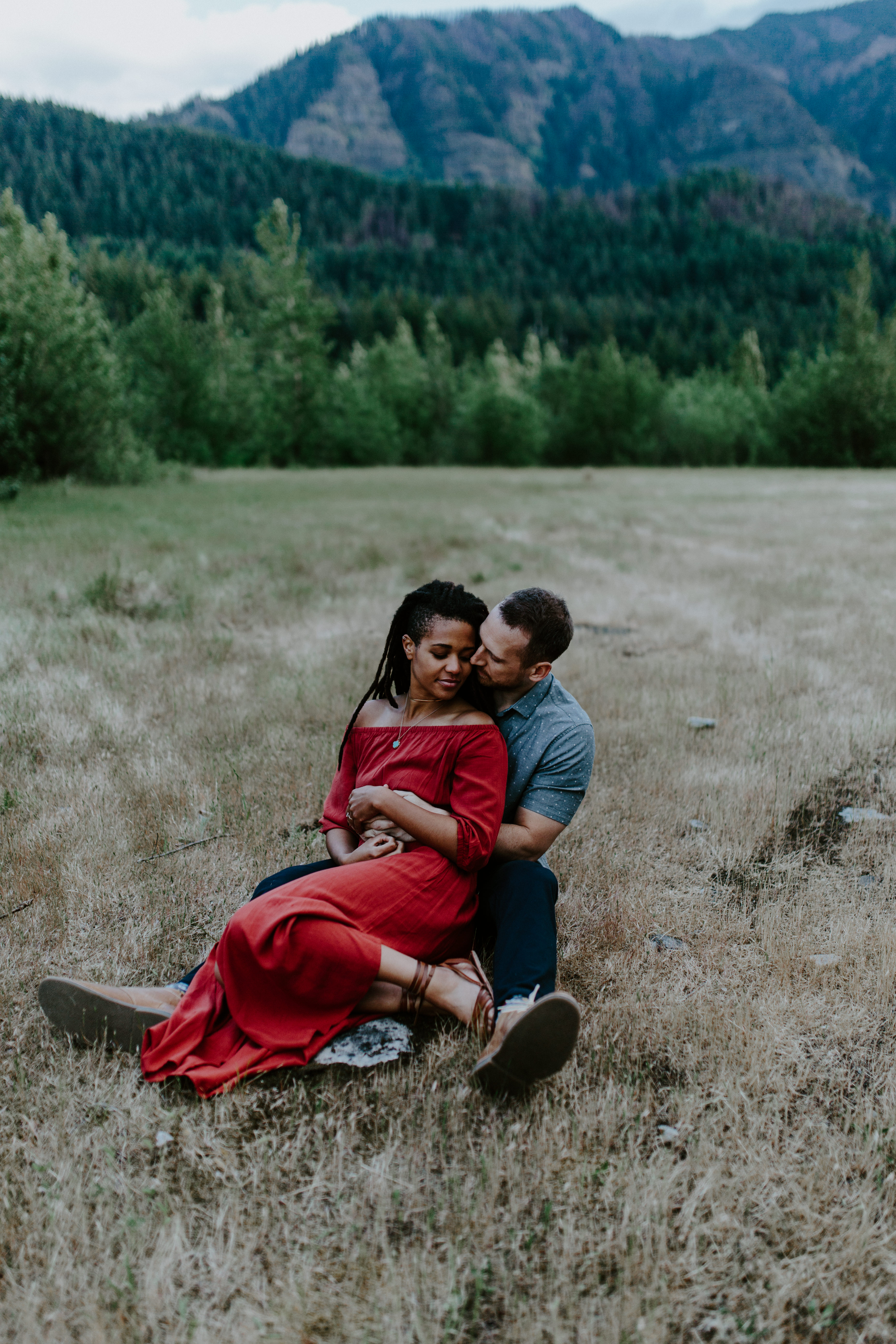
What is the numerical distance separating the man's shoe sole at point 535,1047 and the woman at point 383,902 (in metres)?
0.26

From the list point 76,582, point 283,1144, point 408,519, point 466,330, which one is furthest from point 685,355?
point 283,1144

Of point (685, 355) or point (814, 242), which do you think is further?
point (814, 242)

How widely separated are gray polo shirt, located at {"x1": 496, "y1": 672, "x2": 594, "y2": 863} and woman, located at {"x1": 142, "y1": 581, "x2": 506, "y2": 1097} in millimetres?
187

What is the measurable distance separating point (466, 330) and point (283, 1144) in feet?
300

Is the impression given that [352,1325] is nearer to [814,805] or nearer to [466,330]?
[814,805]

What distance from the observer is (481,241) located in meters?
145

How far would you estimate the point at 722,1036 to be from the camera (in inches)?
106

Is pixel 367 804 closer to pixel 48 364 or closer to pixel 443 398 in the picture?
pixel 48 364

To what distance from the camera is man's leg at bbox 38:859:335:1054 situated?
256 centimetres

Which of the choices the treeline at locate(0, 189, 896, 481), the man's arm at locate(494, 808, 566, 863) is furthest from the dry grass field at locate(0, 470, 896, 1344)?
the treeline at locate(0, 189, 896, 481)

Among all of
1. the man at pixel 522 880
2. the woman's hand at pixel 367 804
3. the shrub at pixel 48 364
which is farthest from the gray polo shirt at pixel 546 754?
the shrub at pixel 48 364

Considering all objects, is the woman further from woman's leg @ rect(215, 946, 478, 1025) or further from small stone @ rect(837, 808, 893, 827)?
small stone @ rect(837, 808, 893, 827)

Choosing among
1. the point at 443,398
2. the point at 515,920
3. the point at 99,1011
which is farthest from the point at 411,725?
the point at 443,398

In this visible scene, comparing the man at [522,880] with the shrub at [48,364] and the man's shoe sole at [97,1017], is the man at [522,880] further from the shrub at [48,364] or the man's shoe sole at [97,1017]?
the shrub at [48,364]
